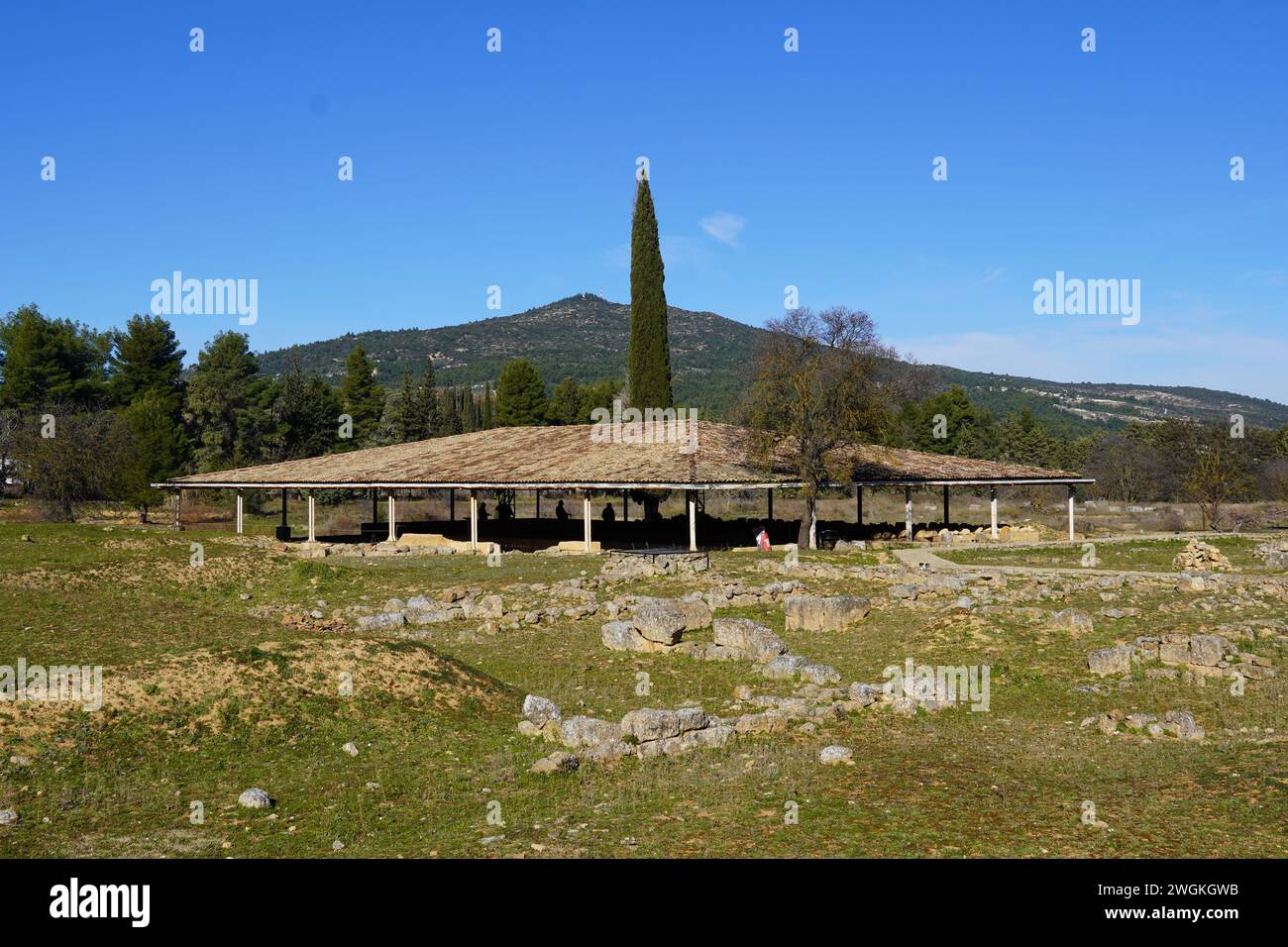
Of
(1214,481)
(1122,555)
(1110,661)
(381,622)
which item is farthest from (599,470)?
(1214,481)

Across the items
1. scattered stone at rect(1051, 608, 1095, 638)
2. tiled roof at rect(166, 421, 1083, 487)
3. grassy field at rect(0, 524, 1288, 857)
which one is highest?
tiled roof at rect(166, 421, 1083, 487)

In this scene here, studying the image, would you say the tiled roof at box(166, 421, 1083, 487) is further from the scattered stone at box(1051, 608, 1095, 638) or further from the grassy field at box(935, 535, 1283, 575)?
the scattered stone at box(1051, 608, 1095, 638)

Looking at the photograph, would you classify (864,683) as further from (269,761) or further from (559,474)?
(559,474)

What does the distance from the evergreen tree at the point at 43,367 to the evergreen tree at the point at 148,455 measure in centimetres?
1445

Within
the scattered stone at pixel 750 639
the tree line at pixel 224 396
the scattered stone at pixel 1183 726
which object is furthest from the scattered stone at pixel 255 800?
the tree line at pixel 224 396

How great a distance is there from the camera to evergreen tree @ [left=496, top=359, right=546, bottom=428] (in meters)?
83.0

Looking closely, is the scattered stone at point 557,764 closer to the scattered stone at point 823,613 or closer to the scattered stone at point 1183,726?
the scattered stone at point 1183,726

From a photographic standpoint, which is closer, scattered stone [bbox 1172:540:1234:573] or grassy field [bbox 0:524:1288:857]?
grassy field [bbox 0:524:1288:857]

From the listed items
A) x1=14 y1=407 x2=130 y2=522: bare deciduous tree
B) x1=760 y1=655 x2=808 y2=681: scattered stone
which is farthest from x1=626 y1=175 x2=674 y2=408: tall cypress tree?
x1=760 y1=655 x2=808 y2=681: scattered stone

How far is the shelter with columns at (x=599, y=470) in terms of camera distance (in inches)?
1551

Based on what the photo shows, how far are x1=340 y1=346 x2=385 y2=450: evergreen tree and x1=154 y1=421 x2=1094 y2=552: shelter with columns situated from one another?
33064 millimetres
